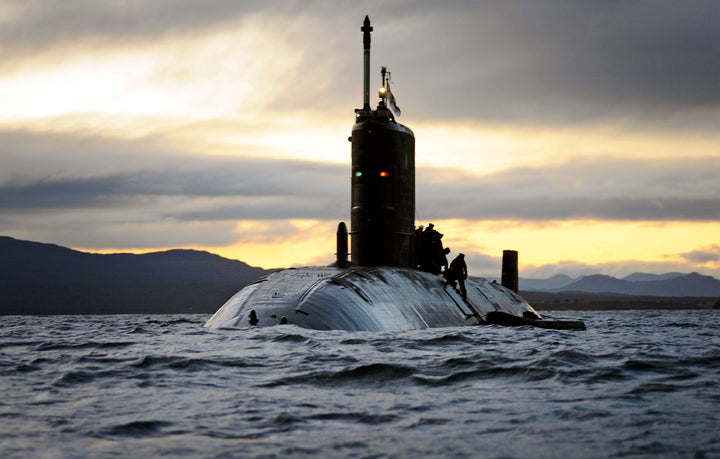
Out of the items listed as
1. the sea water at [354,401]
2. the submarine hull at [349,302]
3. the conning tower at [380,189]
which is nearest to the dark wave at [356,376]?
the sea water at [354,401]

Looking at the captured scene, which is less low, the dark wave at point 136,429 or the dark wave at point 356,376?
the dark wave at point 356,376

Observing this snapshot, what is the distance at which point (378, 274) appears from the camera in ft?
80.6

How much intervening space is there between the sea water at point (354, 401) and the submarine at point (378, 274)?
191 inches

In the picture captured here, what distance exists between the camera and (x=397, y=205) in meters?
26.8

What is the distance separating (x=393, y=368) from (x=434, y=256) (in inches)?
701

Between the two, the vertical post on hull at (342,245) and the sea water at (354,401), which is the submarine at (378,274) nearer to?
the vertical post on hull at (342,245)

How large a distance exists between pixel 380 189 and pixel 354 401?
675 inches

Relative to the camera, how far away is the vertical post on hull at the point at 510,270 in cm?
4072

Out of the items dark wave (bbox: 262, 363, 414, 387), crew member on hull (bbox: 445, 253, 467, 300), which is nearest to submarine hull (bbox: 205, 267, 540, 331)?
crew member on hull (bbox: 445, 253, 467, 300)

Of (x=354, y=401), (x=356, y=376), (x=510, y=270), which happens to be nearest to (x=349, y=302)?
(x=356, y=376)

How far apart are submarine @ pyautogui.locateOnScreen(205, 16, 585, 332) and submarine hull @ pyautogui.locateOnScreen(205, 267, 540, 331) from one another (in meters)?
0.04

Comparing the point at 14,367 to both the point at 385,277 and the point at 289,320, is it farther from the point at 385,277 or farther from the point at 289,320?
the point at 385,277

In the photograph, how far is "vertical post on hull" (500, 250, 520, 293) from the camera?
40.7 m

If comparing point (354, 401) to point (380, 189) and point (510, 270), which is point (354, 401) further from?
point (510, 270)
